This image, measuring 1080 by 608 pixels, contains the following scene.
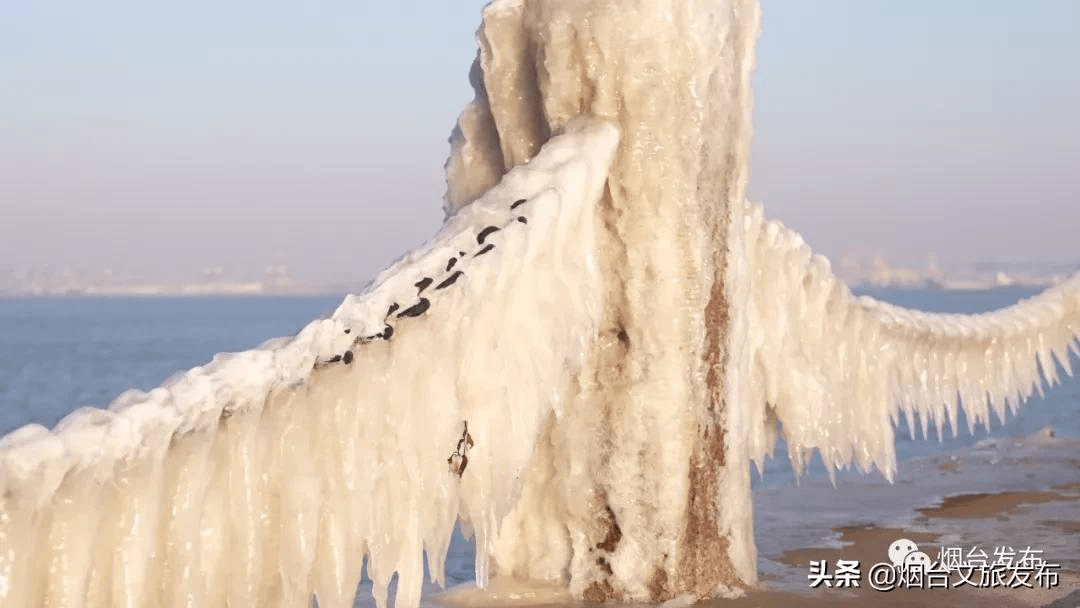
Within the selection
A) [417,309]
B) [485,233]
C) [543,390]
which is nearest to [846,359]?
[543,390]

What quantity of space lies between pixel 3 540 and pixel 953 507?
8631mm

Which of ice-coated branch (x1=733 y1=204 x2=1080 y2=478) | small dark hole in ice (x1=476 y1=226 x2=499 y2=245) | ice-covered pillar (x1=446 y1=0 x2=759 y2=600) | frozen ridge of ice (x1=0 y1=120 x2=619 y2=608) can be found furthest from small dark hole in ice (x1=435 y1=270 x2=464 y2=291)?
ice-coated branch (x1=733 y1=204 x2=1080 y2=478)

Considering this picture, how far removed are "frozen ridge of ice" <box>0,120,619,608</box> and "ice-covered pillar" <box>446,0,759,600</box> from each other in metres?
0.44

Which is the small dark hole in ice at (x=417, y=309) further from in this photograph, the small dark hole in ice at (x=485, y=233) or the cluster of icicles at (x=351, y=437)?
the small dark hole in ice at (x=485, y=233)

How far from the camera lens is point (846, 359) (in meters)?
7.60

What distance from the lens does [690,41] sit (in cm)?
603

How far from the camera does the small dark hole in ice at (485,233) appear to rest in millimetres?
5004

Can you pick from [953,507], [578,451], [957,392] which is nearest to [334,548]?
[578,451]

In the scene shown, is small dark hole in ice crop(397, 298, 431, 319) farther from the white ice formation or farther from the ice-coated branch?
the ice-coated branch

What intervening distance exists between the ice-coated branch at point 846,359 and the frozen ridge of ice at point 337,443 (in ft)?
5.02

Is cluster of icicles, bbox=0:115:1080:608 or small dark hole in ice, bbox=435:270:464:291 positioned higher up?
Answer: small dark hole in ice, bbox=435:270:464:291

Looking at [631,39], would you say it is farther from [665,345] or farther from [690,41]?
[665,345]

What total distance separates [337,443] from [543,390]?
1.15m

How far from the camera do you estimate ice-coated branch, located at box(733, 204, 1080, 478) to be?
6.95 m
